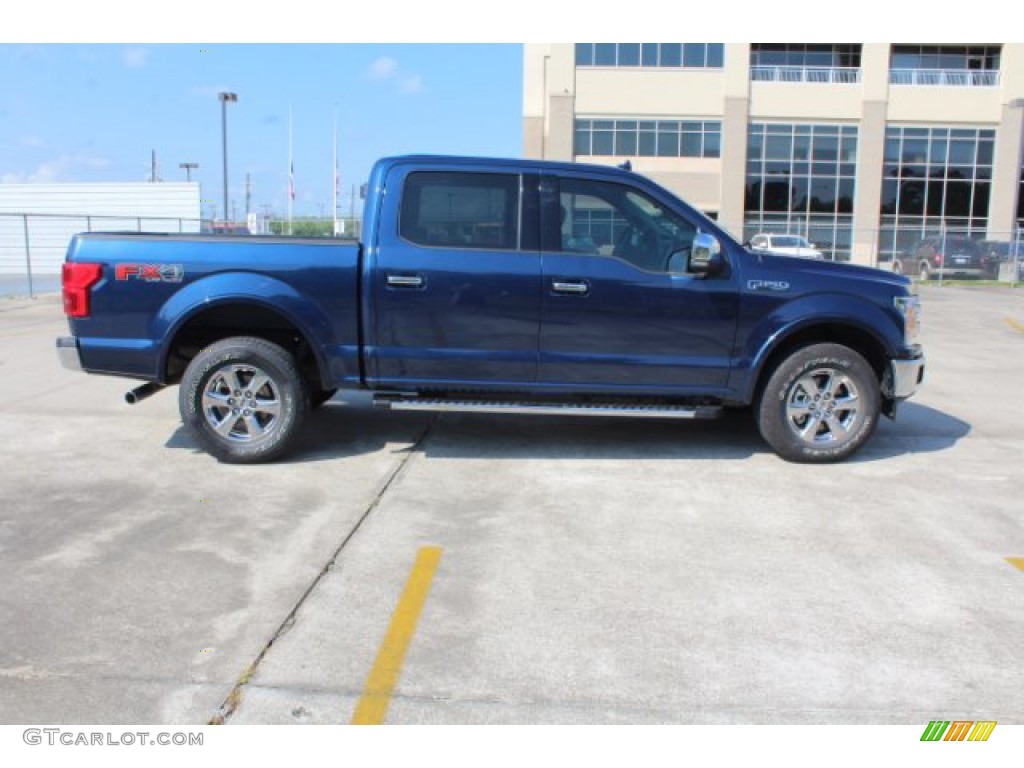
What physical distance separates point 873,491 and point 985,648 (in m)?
2.26

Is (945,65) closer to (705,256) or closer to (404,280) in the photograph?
(705,256)

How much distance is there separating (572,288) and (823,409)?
1.99 m

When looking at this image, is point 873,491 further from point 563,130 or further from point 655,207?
point 563,130

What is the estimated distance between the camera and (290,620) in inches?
157

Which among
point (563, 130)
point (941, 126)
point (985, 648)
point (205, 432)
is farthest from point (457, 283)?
point (941, 126)

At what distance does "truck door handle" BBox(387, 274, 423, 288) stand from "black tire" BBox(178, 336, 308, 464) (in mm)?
881

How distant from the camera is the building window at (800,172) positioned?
138ft

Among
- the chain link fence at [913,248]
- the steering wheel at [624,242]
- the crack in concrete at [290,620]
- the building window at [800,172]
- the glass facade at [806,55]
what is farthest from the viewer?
the building window at [800,172]

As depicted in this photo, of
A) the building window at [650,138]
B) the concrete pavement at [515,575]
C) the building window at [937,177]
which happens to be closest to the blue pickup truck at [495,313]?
the concrete pavement at [515,575]

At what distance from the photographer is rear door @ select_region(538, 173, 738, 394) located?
6.28m

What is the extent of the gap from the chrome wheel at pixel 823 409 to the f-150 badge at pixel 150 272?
13.9ft

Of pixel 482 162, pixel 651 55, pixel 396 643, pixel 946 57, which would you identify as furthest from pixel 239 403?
pixel 946 57

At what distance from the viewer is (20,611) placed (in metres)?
4.00
